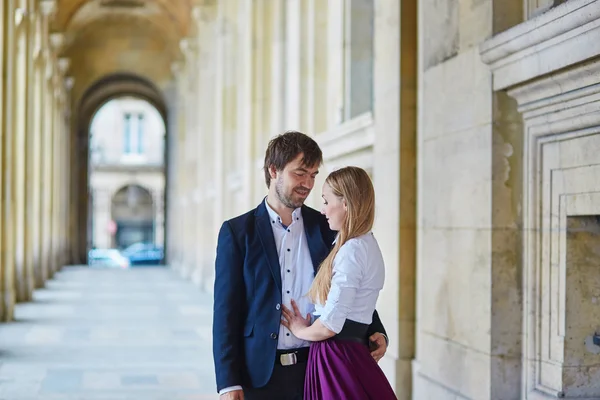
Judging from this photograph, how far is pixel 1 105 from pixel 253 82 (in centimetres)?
367

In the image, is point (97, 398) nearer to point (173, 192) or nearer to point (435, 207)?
point (435, 207)

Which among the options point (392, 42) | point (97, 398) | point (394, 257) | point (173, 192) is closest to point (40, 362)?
point (97, 398)

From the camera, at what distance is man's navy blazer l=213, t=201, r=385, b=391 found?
11.3 feet

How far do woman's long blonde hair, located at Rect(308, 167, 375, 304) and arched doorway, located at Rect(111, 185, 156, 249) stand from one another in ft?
195

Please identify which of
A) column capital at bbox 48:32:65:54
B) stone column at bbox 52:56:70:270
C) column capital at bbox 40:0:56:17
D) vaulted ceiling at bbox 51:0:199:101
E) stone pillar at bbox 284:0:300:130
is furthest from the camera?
vaulted ceiling at bbox 51:0:199:101

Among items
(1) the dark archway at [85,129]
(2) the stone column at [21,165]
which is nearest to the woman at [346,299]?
(2) the stone column at [21,165]

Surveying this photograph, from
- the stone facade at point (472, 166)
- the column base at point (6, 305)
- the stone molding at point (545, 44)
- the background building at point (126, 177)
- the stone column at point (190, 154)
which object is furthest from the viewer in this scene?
the background building at point (126, 177)

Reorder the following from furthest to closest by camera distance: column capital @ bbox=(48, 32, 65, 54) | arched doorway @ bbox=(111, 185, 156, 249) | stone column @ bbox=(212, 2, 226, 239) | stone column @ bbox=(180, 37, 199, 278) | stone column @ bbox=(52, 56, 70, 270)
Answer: arched doorway @ bbox=(111, 185, 156, 249) < stone column @ bbox=(52, 56, 70, 270) < column capital @ bbox=(48, 32, 65, 54) < stone column @ bbox=(180, 37, 199, 278) < stone column @ bbox=(212, 2, 226, 239)

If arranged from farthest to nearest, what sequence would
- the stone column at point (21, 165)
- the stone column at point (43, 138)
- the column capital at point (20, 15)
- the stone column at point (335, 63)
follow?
the stone column at point (43, 138) → the stone column at point (21, 165) → the column capital at point (20, 15) → the stone column at point (335, 63)

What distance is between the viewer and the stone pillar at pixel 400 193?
6.75 m

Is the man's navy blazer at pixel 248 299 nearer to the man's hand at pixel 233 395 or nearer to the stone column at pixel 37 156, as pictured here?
the man's hand at pixel 233 395

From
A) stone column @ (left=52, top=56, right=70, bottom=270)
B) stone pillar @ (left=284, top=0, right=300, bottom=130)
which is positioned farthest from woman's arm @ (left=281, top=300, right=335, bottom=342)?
stone column @ (left=52, top=56, right=70, bottom=270)

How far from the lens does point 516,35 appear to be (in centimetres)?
482

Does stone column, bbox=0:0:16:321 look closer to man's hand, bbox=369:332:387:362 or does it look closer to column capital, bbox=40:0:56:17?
column capital, bbox=40:0:56:17
